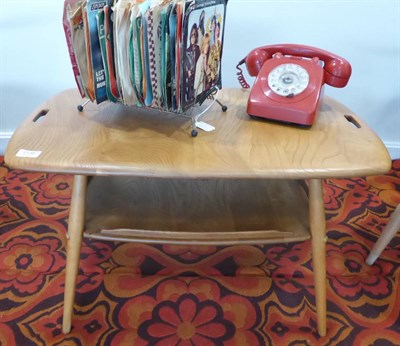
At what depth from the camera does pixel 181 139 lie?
82 centimetres

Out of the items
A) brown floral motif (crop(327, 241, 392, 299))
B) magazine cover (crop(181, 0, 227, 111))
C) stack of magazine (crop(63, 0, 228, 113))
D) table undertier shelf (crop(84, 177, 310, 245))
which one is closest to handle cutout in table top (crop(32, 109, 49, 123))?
stack of magazine (crop(63, 0, 228, 113))

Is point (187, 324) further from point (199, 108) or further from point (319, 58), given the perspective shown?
point (319, 58)

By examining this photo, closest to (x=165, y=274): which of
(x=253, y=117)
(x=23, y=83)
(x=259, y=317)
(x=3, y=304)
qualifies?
(x=259, y=317)

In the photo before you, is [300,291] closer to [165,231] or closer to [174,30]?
[165,231]

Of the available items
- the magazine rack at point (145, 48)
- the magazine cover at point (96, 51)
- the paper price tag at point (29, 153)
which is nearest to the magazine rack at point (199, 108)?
the magazine rack at point (145, 48)

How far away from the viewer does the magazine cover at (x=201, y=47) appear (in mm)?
753

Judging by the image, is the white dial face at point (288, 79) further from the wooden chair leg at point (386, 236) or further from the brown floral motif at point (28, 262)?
the brown floral motif at point (28, 262)

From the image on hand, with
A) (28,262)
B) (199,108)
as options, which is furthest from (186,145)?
(28,262)

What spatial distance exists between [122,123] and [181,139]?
0.52 ft

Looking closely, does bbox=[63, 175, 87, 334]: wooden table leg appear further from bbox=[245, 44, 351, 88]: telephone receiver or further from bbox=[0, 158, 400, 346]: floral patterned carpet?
bbox=[245, 44, 351, 88]: telephone receiver

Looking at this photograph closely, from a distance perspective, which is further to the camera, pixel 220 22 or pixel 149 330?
pixel 149 330

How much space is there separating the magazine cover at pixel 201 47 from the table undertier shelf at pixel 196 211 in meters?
0.28

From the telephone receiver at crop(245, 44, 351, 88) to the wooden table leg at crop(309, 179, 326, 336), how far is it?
28 cm

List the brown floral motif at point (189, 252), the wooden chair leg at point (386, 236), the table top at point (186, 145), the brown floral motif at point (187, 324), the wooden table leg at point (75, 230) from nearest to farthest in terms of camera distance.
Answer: the table top at point (186, 145) < the wooden table leg at point (75, 230) < the brown floral motif at point (187, 324) < the wooden chair leg at point (386, 236) < the brown floral motif at point (189, 252)
